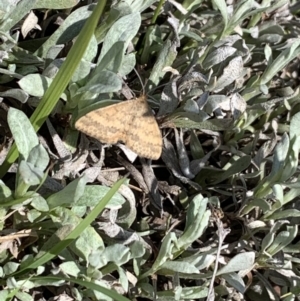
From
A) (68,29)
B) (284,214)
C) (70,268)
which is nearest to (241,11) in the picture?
(68,29)

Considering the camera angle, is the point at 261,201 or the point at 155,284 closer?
the point at 155,284

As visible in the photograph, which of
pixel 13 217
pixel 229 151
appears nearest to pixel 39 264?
pixel 13 217

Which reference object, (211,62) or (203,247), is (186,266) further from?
(211,62)

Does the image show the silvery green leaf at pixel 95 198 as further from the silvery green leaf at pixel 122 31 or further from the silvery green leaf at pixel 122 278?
the silvery green leaf at pixel 122 31

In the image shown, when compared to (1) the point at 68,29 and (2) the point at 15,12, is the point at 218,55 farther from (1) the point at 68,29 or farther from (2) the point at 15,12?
(2) the point at 15,12

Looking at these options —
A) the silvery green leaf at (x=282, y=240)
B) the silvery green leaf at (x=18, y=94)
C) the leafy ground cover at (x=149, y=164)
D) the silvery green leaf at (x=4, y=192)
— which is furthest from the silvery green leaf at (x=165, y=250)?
the silvery green leaf at (x=18, y=94)

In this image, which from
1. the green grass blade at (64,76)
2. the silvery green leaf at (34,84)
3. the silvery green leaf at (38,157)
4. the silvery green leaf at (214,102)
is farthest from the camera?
the silvery green leaf at (214,102)

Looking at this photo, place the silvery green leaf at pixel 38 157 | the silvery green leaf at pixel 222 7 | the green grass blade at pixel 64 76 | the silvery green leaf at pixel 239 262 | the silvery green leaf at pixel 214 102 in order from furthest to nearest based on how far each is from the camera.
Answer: the silvery green leaf at pixel 222 7 → the silvery green leaf at pixel 214 102 → the silvery green leaf at pixel 239 262 → the silvery green leaf at pixel 38 157 → the green grass blade at pixel 64 76
